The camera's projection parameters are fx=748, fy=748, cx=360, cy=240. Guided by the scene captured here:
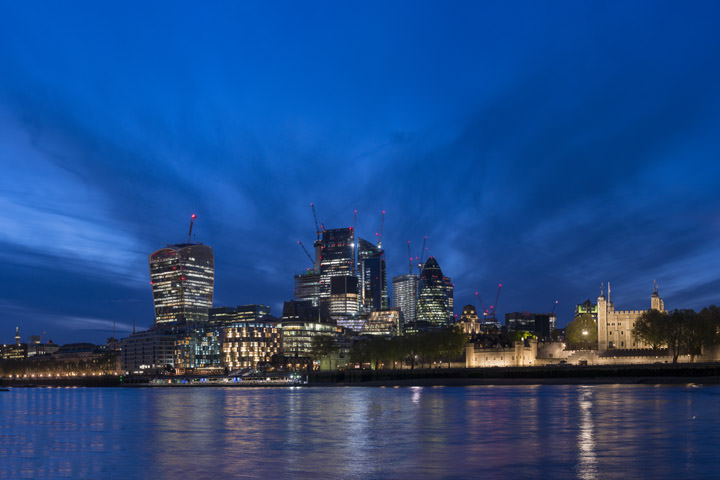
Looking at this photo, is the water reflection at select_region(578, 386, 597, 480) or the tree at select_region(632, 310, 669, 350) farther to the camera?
the tree at select_region(632, 310, 669, 350)

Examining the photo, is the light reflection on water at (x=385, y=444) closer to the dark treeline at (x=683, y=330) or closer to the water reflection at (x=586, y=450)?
the water reflection at (x=586, y=450)

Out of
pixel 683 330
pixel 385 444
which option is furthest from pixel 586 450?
pixel 683 330

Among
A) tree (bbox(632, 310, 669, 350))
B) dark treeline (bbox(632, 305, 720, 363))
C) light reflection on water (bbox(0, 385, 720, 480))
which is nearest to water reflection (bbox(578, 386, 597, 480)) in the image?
light reflection on water (bbox(0, 385, 720, 480))

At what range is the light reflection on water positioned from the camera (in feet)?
124

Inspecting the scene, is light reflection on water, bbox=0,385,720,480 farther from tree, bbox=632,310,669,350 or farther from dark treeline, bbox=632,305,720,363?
tree, bbox=632,310,669,350

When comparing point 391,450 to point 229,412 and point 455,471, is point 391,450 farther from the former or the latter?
point 229,412

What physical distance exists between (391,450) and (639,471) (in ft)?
50.7

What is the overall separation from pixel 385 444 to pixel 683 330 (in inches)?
5699

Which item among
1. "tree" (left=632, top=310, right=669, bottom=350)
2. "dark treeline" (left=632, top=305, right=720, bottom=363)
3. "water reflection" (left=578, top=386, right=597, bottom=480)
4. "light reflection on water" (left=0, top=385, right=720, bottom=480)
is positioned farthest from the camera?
"tree" (left=632, top=310, right=669, bottom=350)

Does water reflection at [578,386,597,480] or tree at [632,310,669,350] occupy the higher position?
tree at [632,310,669,350]

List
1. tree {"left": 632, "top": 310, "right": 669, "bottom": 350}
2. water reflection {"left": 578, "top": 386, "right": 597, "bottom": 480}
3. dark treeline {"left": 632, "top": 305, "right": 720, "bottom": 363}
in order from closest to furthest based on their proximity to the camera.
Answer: water reflection {"left": 578, "top": 386, "right": 597, "bottom": 480}
dark treeline {"left": 632, "top": 305, "right": 720, "bottom": 363}
tree {"left": 632, "top": 310, "right": 669, "bottom": 350}

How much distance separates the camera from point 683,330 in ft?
571

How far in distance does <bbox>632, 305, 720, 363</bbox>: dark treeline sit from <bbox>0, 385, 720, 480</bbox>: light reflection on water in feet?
314

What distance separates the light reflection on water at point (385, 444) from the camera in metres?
37.9
